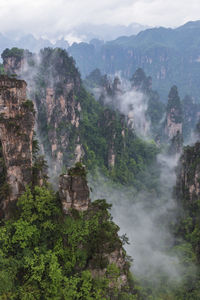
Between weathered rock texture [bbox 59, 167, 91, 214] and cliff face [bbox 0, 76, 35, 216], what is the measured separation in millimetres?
3972

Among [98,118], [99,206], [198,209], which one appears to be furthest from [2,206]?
[98,118]

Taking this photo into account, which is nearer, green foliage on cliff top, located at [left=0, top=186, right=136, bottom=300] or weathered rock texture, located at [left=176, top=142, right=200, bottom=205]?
green foliage on cliff top, located at [left=0, top=186, right=136, bottom=300]

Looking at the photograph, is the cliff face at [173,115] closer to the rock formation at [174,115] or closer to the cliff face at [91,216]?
the rock formation at [174,115]

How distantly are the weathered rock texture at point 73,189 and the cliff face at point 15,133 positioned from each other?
156 inches

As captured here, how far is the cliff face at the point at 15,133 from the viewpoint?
56.6 ft

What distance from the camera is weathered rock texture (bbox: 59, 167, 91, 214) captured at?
16.2m

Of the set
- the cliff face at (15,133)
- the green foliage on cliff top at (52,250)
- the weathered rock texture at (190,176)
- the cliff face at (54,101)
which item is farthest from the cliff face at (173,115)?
the green foliage on cliff top at (52,250)

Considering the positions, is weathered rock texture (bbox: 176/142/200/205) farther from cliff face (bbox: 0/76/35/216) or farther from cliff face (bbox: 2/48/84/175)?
cliff face (bbox: 0/76/35/216)

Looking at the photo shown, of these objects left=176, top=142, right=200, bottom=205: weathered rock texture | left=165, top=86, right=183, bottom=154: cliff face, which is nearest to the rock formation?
left=165, top=86, right=183, bottom=154: cliff face

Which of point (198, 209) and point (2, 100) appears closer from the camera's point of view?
point (2, 100)

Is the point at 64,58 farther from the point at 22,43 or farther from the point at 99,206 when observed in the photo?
the point at 22,43

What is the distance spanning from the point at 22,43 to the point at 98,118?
Answer: 7222 centimetres

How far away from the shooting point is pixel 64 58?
192 feet

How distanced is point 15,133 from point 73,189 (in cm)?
629
